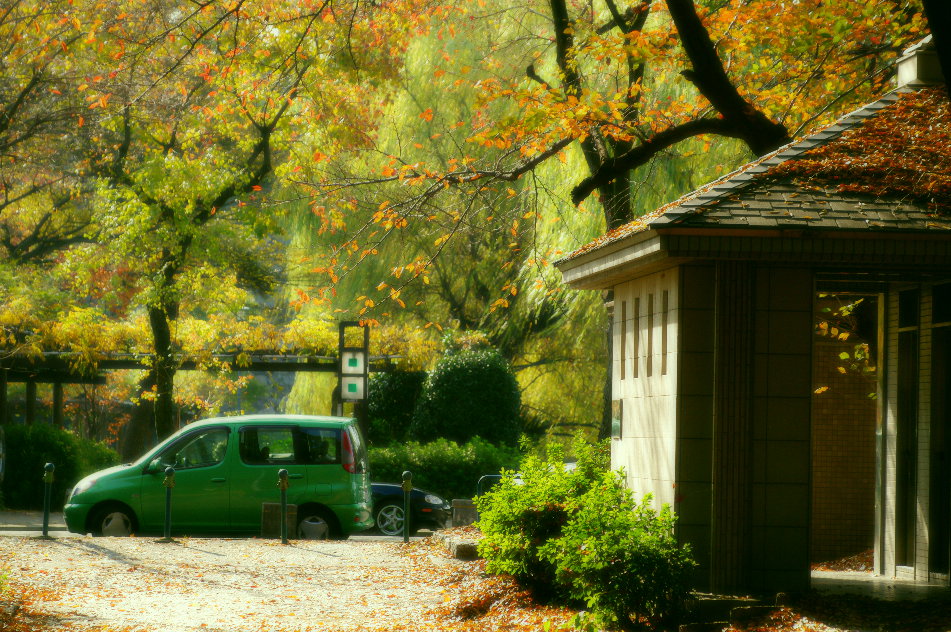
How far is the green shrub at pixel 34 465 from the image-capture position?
24.9 meters

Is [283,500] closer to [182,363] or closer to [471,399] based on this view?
[471,399]

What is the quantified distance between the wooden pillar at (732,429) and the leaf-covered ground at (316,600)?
668 mm

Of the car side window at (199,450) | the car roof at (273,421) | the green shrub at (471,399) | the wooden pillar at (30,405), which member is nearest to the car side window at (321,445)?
the car roof at (273,421)

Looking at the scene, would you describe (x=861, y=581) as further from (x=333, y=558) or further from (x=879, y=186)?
(x=333, y=558)

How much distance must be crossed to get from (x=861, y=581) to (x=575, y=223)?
39.4ft

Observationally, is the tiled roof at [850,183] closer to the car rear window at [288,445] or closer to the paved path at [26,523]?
the car rear window at [288,445]

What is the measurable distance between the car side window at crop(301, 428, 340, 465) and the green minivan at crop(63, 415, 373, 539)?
15mm

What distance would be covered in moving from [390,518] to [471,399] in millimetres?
5665

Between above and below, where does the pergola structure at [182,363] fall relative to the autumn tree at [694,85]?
below

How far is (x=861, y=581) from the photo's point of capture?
9797 mm

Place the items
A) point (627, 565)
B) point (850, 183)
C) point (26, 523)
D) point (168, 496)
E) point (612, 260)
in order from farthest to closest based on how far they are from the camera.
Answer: point (26, 523) → point (168, 496) → point (612, 260) → point (850, 183) → point (627, 565)

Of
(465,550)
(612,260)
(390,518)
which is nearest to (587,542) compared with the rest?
(612,260)

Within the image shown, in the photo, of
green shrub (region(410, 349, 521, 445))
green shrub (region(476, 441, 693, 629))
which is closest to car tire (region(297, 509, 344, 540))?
green shrub (region(476, 441, 693, 629))

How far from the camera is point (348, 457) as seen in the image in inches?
666
